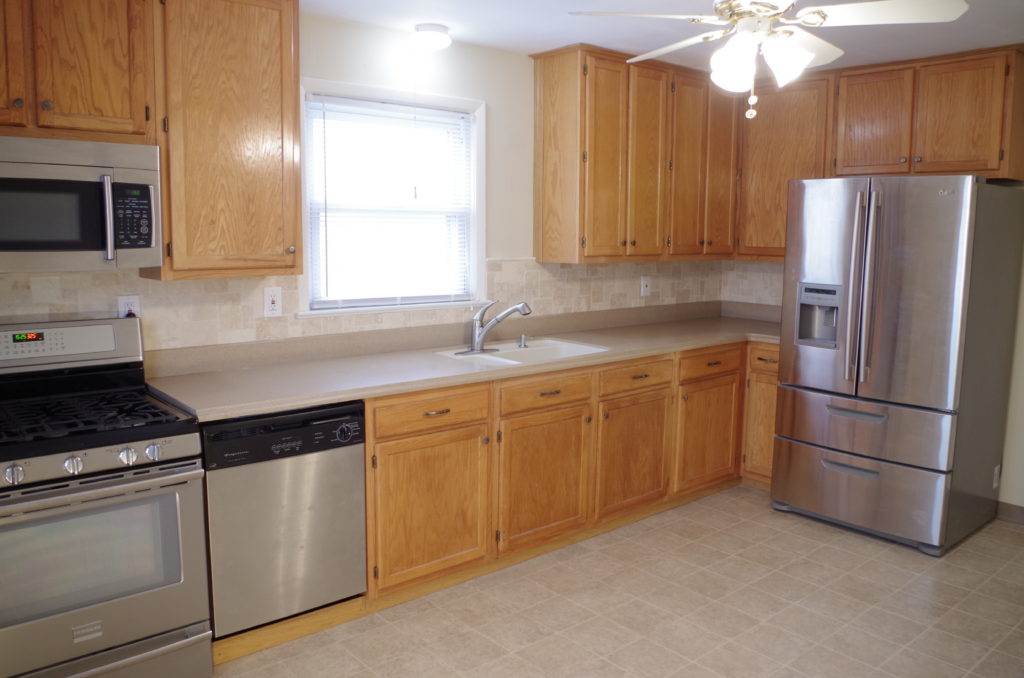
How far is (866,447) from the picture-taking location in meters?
3.68

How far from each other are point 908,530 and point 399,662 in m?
2.44

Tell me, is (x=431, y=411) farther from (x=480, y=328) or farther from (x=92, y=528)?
(x=92, y=528)

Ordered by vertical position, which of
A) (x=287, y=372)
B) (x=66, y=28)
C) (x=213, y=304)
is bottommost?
(x=287, y=372)

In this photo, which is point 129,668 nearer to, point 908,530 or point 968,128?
point 908,530

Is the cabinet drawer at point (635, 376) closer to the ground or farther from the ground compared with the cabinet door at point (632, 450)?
farther from the ground

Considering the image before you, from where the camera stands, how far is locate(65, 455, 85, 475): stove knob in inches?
83.3

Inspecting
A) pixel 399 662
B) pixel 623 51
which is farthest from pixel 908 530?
pixel 623 51

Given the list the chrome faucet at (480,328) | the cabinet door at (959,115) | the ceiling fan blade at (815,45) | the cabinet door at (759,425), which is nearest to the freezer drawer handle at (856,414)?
the cabinet door at (759,425)

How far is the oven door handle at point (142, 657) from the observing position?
2213mm

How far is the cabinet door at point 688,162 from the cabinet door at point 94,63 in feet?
8.90

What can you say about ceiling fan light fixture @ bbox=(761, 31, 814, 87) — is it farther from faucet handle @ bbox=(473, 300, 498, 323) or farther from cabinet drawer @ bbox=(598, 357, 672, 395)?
faucet handle @ bbox=(473, 300, 498, 323)

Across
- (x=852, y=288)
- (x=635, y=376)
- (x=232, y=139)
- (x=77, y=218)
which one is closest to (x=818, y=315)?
(x=852, y=288)

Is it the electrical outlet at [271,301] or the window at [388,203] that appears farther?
the window at [388,203]

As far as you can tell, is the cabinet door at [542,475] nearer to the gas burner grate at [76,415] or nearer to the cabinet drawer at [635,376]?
the cabinet drawer at [635,376]
